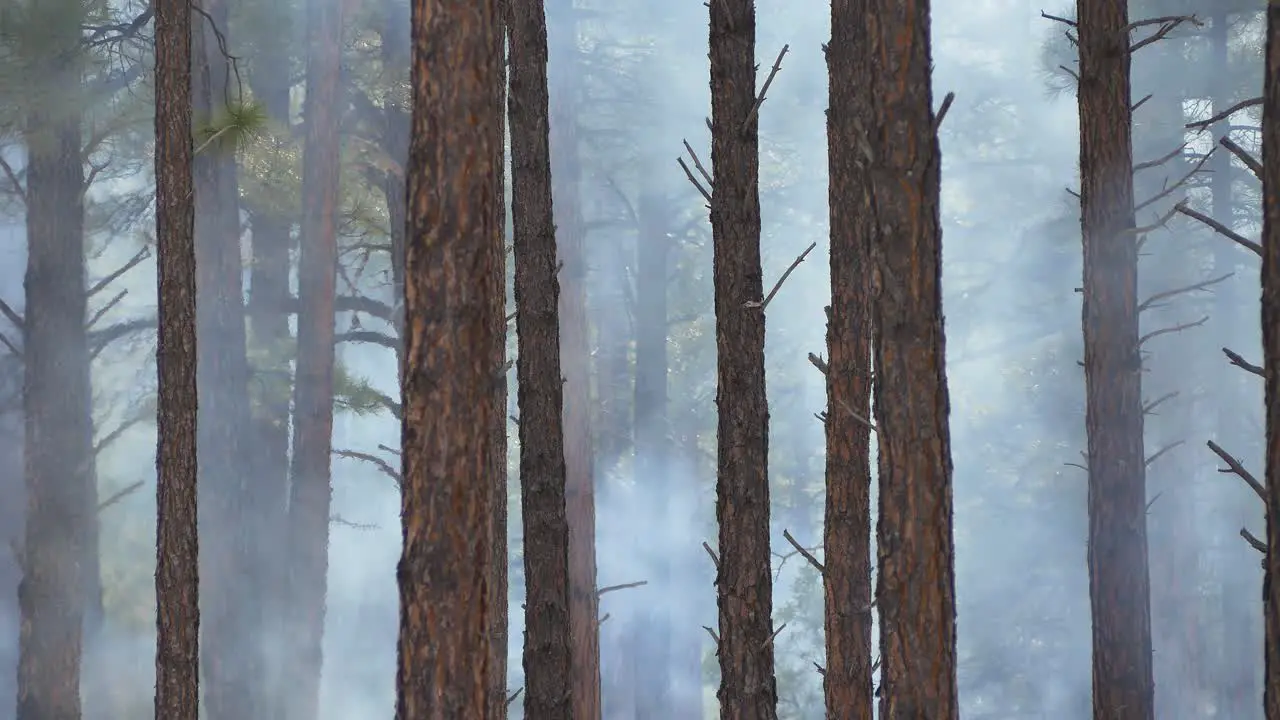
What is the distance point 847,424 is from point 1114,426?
66.8 inches

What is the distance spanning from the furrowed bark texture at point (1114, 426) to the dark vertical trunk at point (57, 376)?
10.9 m

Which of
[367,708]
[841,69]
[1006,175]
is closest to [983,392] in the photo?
[1006,175]

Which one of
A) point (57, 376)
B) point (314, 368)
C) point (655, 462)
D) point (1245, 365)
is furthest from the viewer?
point (655, 462)

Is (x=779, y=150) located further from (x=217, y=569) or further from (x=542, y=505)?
(x=542, y=505)

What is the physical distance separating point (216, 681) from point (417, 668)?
1119cm

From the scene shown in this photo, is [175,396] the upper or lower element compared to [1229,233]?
upper

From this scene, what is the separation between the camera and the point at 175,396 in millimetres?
8188

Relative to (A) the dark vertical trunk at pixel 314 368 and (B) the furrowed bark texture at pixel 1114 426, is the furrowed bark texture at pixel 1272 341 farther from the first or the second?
(A) the dark vertical trunk at pixel 314 368

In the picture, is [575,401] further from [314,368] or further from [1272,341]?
[1272,341]

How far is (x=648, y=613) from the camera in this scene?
24.5 metres

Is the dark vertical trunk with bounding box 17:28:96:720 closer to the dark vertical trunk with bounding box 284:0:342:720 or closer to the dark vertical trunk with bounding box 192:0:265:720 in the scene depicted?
the dark vertical trunk with bounding box 192:0:265:720

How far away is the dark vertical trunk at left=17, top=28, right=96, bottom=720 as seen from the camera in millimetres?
14383

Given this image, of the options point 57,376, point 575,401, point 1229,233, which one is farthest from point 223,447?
point 1229,233

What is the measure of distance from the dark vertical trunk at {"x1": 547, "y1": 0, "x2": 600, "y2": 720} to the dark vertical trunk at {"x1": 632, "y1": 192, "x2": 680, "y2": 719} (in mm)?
6663
